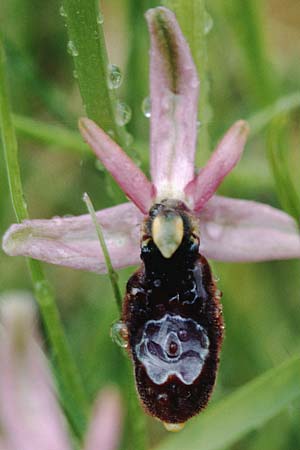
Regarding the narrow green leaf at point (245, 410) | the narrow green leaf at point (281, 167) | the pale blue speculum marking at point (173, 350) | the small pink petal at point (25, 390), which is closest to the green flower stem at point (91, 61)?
the narrow green leaf at point (281, 167)

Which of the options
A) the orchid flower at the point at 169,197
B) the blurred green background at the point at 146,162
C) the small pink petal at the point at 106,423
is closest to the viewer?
the small pink petal at the point at 106,423

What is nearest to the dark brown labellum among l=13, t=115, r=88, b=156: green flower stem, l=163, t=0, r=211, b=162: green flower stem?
l=163, t=0, r=211, b=162: green flower stem

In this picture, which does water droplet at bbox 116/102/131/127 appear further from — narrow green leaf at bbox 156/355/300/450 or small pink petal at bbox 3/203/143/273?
narrow green leaf at bbox 156/355/300/450

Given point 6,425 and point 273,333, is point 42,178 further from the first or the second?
point 6,425

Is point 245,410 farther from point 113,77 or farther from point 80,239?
point 113,77

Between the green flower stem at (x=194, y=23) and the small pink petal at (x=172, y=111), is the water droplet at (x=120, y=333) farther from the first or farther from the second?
the green flower stem at (x=194, y=23)

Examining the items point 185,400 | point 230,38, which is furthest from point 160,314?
point 230,38

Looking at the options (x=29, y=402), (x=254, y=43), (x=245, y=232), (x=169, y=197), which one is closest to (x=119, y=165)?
(x=169, y=197)
